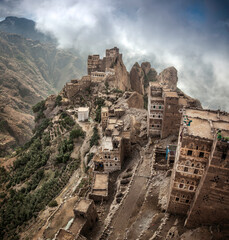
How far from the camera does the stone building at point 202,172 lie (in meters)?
23.1

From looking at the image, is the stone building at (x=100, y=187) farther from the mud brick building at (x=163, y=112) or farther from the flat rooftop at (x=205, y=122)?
the flat rooftop at (x=205, y=122)

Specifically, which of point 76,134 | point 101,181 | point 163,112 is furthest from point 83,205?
point 76,134

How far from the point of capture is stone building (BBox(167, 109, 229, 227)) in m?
23.1

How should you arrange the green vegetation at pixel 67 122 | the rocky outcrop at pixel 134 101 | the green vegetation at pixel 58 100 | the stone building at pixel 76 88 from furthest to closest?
1. the green vegetation at pixel 58 100
2. the stone building at pixel 76 88
3. the green vegetation at pixel 67 122
4. the rocky outcrop at pixel 134 101

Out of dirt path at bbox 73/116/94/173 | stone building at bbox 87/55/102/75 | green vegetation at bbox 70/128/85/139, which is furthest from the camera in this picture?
stone building at bbox 87/55/102/75

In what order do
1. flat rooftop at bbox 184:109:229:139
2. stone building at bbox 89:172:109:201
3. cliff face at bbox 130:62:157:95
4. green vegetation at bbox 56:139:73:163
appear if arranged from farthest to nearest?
cliff face at bbox 130:62:157:95 → green vegetation at bbox 56:139:73:163 → stone building at bbox 89:172:109:201 → flat rooftop at bbox 184:109:229:139

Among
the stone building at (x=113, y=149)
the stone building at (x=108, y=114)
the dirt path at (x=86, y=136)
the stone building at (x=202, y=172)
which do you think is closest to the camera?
the stone building at (x=202, y=172)

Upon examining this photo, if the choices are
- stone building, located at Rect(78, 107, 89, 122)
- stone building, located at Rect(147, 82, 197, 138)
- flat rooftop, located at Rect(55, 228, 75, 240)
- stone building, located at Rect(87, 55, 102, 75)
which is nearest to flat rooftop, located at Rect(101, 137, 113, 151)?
stone building, located at Rect(147, 82, 197, 138)

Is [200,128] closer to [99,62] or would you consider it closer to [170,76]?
[99,62]

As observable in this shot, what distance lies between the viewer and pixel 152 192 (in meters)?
35.8

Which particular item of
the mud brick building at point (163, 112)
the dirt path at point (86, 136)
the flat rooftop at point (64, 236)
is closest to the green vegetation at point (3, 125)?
the dirt path at point (86, 136)

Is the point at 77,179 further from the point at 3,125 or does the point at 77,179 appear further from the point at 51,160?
the point at 3,125

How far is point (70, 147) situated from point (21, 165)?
2307 cm

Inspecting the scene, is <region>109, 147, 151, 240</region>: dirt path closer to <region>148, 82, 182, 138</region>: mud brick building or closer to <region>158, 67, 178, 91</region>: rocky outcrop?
<region>148, 82, 182, 138</region>: mud brick building
